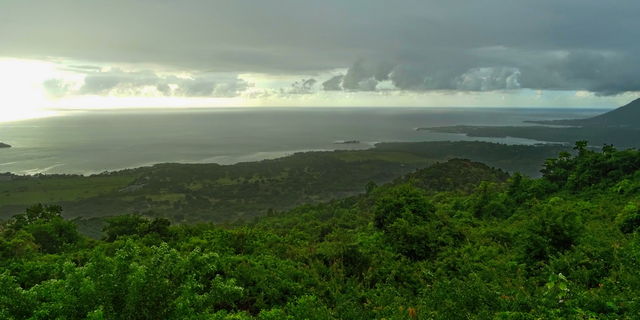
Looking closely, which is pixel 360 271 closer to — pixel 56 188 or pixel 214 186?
pixel 214 186

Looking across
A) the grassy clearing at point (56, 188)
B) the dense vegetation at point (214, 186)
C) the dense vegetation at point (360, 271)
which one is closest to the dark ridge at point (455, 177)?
the dense vegetation at point (214, 186)

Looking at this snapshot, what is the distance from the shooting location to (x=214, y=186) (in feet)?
355

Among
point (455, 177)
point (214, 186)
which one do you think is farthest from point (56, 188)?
point (455, 177)

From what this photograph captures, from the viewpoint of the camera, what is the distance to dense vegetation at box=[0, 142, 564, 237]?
286ft

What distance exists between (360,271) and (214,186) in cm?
9675

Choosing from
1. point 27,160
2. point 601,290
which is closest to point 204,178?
point 27,160

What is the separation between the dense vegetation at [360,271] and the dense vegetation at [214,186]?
5068 cm

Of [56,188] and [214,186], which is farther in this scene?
[214,186]

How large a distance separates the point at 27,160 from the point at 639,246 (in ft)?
647

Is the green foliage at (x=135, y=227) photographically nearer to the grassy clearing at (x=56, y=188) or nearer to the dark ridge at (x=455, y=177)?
the dark ridge at (x=455, y=177)

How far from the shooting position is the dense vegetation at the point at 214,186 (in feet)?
286

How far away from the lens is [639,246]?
40.8 feet

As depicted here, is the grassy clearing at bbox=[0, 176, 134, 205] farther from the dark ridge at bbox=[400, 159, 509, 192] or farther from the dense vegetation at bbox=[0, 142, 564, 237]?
the dark ridge at bbox=[400, 159, 509, 192]

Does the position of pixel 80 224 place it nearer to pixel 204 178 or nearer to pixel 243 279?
pixel 204 178
